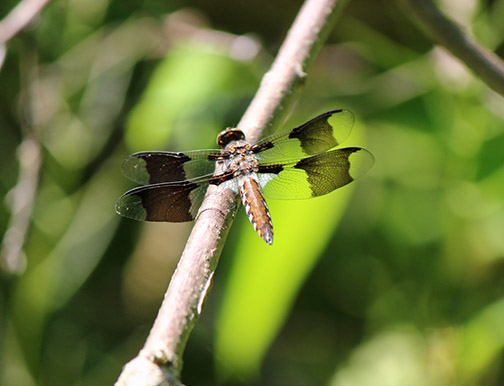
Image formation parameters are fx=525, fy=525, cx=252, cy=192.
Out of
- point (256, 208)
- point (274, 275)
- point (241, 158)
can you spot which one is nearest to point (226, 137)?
point (241, 158)

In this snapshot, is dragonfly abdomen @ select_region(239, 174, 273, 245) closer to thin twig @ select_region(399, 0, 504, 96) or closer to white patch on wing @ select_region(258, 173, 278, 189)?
white patch on wing @ select_region(258, 173, 278, 189)

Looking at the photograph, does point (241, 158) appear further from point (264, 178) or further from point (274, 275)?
point (274, 275)

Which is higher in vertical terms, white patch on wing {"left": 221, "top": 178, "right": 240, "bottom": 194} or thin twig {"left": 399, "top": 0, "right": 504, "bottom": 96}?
thin twig {"left": 399, "top": 0, "right": 504, "bottom": 96}

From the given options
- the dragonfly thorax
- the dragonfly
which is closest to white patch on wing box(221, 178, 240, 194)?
the dragonfly

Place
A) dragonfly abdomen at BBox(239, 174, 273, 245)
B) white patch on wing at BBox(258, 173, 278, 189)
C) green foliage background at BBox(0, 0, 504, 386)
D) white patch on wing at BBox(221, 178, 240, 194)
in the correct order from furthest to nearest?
green foliage background at BBox(0, 0, 504, 386) < white patch on wing at BBox(258, 173, 278, 189) < dragonfly abdomen at BBox(239, 174, 273, 245) < white patch on wing at BBox(221, 178, 240, 194)

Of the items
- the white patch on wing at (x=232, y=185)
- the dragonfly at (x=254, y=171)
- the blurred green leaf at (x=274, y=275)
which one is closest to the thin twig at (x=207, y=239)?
the white patch on wing at (x=232, y=185)

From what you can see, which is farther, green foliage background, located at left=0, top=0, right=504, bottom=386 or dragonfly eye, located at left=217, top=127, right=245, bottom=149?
green foliage background, located at left=0, top=0, right=504, bottom=386

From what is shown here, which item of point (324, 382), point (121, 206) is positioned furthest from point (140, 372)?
point (324, 382)
